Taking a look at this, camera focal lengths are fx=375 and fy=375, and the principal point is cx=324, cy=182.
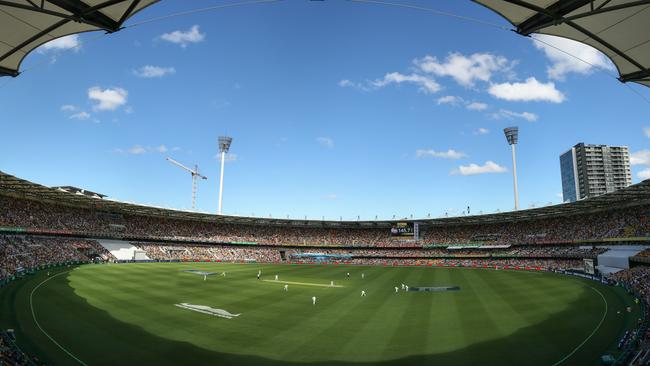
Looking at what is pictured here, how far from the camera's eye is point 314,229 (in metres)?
110

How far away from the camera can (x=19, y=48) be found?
39.7ft

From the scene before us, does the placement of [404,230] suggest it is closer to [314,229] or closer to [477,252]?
[477,252]

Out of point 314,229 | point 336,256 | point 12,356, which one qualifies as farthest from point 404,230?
point 12,356

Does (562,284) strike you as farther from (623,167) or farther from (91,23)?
(623,167)

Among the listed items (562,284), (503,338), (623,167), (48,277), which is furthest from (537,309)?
(623,167)

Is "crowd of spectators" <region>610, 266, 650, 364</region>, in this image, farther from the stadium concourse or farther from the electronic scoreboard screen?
the electronic scoreboard screen

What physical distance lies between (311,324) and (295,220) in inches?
2887

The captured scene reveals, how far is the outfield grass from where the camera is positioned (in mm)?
20125

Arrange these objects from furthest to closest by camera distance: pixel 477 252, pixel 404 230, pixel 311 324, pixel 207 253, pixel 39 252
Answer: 1. pixel 207 253
2. pixel 477 252
3. pixel 404 230
4. pixel 39 252
5. pixel 311 324

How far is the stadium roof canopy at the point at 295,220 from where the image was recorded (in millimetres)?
54312

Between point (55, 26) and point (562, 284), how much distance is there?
180 ft

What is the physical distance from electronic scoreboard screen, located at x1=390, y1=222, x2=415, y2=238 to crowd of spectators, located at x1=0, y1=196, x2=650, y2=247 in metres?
10.8

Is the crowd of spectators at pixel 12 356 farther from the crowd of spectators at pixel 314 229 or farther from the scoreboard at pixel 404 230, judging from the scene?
the scoreboard at pixel 404 230

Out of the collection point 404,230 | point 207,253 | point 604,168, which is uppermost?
point 604,168
